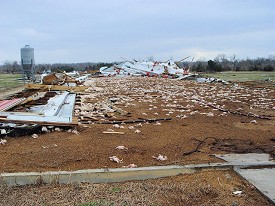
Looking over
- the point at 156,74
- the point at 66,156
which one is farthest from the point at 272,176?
the point at 156,74

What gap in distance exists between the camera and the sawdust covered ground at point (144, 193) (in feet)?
12.0

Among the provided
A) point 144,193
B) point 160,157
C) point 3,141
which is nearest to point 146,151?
point 160,157

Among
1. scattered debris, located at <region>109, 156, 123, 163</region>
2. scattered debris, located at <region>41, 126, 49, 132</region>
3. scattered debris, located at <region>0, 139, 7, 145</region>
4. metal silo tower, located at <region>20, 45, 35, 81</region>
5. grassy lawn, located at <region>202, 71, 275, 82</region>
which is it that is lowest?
scattered debris, located at <region>109, 156, 123, 163</region>

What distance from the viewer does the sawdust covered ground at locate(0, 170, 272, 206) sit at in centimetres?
364

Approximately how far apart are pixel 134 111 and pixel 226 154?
210 inches

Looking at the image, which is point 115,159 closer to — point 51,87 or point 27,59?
point 51,87

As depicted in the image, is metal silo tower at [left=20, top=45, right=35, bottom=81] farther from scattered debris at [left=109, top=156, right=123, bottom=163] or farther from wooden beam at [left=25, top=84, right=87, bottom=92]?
scattered debris at [left=109, top=156, right=123, bottom=163]

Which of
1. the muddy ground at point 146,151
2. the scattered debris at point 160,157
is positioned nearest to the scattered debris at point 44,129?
the muddy ground at point 146,151

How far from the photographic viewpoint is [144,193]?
152 inches

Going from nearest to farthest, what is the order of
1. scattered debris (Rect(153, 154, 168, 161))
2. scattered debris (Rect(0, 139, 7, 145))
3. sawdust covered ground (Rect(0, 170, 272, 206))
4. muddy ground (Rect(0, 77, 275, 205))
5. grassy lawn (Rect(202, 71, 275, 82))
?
sawdust covered ground (Rect(0, 170, 272, 206))
muddy ground (Rect(0, 77, 275, 205))
scattered debris (Rect(153, 154, 168, 161))
scattered debris (Rect(0, 139, 7, 145))
grassy lawn (Rect(202, 71, 275, 82))

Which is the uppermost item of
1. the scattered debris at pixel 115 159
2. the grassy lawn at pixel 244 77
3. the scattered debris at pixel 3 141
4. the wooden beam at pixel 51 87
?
the grassy lawn at pixel 244 77

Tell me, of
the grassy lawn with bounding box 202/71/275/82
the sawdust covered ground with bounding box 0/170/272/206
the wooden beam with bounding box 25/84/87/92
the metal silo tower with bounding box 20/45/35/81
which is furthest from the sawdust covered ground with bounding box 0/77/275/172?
the grassy lawn with bounding box 202/71/275/82

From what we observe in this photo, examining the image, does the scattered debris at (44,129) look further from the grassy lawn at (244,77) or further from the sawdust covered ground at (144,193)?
the grassy lawn at (244,77)

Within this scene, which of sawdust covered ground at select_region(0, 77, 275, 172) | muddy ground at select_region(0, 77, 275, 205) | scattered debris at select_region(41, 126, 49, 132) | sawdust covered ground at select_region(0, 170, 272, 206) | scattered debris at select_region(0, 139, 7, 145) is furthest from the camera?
scattered debris at select_region(41, 126, 49, 132)
